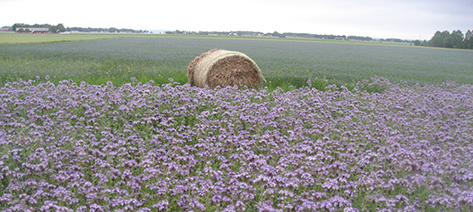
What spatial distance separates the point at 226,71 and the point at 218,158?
6781mm

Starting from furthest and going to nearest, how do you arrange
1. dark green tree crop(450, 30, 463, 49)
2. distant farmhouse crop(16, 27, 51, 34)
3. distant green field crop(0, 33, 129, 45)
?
distant farmhouse crop(16, 27, 51, 34)
dark green tree crop(450, 30, 463, 49)
distant green field crop(0, 33, 129, 45)

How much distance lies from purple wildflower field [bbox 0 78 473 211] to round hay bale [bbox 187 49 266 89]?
2.21 m

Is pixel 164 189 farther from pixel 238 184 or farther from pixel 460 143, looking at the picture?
pixel 460 143

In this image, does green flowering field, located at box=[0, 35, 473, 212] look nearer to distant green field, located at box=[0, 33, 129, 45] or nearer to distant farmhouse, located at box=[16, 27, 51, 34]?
distant green field, located at box=[0, 33, 129, 45]

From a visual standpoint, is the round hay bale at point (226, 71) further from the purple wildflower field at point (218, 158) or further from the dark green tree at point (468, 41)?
the dark green tree at point (468, 41)

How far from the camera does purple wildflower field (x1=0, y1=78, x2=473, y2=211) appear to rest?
4438 mm

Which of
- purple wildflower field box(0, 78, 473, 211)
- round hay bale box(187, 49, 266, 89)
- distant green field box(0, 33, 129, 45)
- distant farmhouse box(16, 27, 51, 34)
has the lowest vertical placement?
purple wildflower field box(0, 78, 473, 211)

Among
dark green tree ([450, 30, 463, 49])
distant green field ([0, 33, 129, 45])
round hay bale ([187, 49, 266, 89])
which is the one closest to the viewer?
round hay bale ([187, 49, 266, 89])

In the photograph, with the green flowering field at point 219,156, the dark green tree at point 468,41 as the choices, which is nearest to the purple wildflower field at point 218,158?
the green flowering field at point 219,156

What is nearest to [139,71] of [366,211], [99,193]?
[99,193]

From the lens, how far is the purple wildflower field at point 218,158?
4.44m

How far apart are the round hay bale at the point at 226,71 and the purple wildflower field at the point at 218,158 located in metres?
2.21

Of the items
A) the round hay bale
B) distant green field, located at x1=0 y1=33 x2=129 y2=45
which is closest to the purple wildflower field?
the round hay bale

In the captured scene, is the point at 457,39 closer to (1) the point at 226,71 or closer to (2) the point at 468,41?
(2) the point at 468,41
